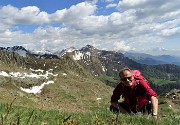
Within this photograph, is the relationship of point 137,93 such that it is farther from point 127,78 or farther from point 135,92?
point 127,78

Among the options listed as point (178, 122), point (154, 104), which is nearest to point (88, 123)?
point (178, 122)

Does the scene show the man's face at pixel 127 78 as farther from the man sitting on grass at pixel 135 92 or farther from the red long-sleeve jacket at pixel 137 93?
the red long-sleeve jacket at pixel 137 93

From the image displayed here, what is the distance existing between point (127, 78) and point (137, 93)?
100cm

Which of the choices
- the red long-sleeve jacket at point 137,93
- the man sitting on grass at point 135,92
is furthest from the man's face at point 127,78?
the red long-sleeve jacket at point 137,93

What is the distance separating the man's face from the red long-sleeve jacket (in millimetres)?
302

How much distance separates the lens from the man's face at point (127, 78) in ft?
37.0

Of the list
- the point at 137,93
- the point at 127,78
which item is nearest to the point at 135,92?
the point at 137,93

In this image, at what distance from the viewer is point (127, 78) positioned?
11.4 metres

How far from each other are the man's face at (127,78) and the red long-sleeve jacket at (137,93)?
0.99 ft

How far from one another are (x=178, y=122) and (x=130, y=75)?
3.45 metres

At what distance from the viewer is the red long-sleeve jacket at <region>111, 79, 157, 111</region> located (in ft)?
38.3

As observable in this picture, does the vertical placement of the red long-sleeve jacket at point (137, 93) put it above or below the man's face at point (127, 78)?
below

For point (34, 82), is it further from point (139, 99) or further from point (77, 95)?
point (139, 99)

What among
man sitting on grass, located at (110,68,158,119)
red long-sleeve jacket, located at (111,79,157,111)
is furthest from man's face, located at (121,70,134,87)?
red long-sleeve jacket, located at (111,79,157,111)
